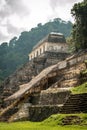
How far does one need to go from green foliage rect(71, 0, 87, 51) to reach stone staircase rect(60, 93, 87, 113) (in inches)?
794

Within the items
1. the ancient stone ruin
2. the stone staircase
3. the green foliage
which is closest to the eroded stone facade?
the ancient stone ruin

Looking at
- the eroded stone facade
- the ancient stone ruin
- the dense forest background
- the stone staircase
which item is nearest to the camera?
the stone staircase

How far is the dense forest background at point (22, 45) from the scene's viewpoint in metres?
90.4

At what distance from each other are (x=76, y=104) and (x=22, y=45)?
86042 millimetres

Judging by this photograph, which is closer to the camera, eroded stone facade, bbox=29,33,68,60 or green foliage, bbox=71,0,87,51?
green foliage, bbox=71,0,87,51

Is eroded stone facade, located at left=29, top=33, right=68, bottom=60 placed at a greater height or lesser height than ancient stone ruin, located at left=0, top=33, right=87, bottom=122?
greater

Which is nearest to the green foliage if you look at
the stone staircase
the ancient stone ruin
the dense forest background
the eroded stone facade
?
the ancient stone ruin

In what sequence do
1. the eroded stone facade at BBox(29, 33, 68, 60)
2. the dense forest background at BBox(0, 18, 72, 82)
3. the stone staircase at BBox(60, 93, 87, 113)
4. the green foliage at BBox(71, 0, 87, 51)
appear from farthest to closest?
the dense forest background at BBox(0, 18, 72, 82) < the eroded stone facade at BBox(29, 33, 68, 60) < the green foliage at BBox(71, 0, 87, 51) < the stone staircase at BBox(60, 93, 87, 113)

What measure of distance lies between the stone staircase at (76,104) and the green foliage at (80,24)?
2016 cm

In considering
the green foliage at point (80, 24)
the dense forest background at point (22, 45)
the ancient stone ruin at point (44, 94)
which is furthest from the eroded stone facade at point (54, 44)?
the dense forest background at point (22, 45)

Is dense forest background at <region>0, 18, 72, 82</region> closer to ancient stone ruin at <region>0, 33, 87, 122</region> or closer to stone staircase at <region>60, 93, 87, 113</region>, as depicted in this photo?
ancient stone ruin at <region>0, 33, 87, 122</region>

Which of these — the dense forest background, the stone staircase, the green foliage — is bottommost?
the stone staircase

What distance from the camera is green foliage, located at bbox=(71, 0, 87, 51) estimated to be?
42469 millimetres

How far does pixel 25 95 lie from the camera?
32.8m
